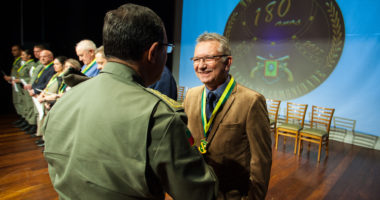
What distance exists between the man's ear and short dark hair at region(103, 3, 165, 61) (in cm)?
1

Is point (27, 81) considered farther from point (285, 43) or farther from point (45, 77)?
point (285, 43)

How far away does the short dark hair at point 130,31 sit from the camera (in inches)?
25.0

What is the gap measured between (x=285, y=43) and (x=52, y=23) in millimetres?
6611

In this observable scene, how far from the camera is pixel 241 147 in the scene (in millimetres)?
1241

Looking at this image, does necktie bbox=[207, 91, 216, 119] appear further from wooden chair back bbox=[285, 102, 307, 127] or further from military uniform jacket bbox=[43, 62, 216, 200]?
wooden chair back bbox=[285, 102, 307, 127]

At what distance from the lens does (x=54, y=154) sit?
667 millimetres

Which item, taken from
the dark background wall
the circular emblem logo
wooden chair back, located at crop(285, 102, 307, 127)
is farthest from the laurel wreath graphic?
the dark background wall

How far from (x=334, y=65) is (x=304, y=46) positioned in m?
0.74

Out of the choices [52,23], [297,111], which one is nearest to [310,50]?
[297,111]

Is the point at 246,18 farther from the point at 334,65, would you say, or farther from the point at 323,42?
the point at 334,65

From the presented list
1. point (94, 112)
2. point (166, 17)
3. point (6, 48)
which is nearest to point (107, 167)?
point (94, 112)

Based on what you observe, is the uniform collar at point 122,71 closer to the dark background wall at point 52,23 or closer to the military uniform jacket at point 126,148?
the military uniform jacket at point 126,148

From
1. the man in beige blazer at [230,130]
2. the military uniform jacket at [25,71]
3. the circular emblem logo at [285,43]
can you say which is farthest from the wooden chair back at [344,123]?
the military uniform jacket at [25,71]

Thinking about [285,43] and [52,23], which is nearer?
[285,43]
